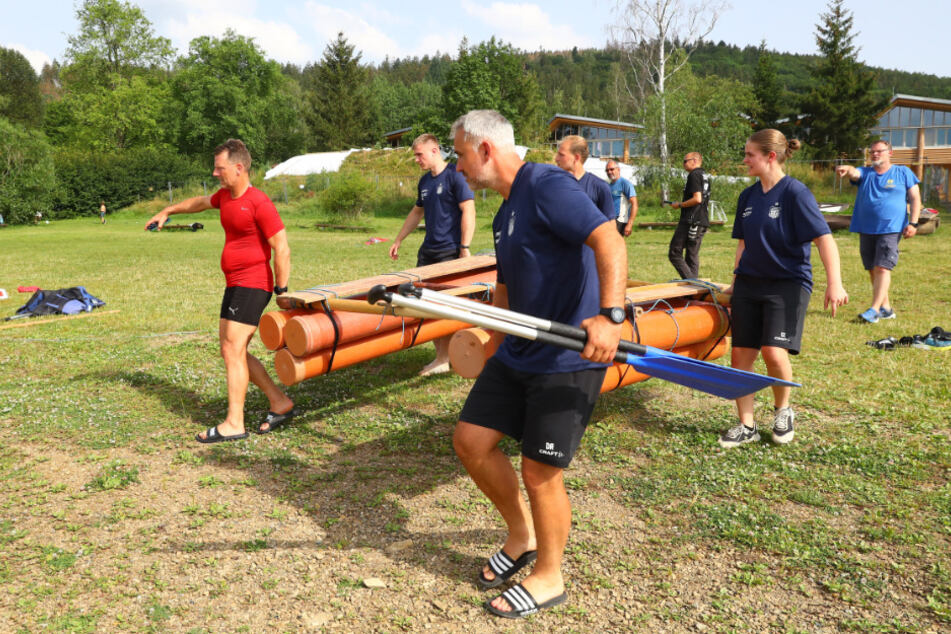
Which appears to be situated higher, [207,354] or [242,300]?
[242,300]

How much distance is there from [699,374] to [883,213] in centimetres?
708

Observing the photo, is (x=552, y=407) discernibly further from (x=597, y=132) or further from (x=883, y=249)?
(x=597, y=132)

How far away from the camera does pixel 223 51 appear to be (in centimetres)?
6456

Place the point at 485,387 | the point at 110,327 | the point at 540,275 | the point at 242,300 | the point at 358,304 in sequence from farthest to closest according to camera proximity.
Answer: the point at 110,327 → the point at 242,300 → the point at 358,304 → the point at 485,387 → the point at 540,275

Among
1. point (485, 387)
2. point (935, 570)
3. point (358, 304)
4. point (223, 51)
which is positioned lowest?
point (935, 570)

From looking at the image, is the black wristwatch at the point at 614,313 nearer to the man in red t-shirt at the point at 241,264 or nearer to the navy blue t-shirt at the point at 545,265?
the navy blue t-shirt at the point at 545,265

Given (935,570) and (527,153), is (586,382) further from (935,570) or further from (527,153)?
(527,153)

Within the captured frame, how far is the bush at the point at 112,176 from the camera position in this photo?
143 feet

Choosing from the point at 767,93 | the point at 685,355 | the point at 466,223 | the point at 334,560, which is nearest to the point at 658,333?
the point at 685,355

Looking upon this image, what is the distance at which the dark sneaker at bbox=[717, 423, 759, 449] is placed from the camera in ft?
17.0

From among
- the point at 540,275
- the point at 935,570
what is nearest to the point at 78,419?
the point at 540,275

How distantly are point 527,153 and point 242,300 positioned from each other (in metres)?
44.0

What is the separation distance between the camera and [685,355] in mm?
5988

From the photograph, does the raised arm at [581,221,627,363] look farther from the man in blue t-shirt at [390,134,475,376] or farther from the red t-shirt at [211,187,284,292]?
the man in blue t-shirt at [390,134,475,376]
